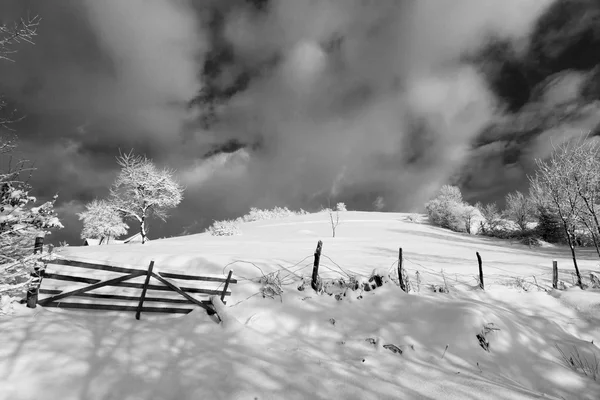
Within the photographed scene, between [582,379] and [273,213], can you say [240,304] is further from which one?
[273,213]

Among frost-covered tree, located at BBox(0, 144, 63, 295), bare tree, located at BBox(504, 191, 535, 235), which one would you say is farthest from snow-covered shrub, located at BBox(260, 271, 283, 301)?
bare tree, located at BBox(504, 191, 535, 235)

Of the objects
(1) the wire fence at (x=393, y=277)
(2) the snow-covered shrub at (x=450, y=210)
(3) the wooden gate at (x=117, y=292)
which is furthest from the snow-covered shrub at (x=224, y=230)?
(2) the snow-covered shrub at (x=450, y=210)

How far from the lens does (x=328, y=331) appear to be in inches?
251

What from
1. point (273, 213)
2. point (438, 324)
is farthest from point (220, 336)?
point (273, 213)

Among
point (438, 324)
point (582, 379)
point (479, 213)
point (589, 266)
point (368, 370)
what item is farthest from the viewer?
point (479, 213)

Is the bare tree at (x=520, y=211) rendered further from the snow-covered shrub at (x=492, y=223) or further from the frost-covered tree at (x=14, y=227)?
the frost-covered tree at (x=14, y=227)

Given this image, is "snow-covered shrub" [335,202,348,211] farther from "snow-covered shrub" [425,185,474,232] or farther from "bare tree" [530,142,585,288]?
"bare tree" [530,142,585,288]

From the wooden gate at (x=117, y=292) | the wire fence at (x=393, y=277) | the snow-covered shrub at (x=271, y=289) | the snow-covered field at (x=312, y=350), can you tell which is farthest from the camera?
the wire fence at (x=393, y=277)

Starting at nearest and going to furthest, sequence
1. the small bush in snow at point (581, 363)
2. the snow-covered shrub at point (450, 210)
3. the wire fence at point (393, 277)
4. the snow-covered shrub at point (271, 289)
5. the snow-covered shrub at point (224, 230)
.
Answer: the small bush in snow at point (581, 363) < the snow-covered shrub at point (271, 289) < the wire fence at point (393, 277) < the snow-covered shrub at point (224, 230) < the snow-covered shrub at point (450, 210)

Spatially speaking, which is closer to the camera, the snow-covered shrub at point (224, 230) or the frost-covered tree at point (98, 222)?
the snow-covered shrub at point (224, 230)

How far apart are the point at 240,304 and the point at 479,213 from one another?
5928cm

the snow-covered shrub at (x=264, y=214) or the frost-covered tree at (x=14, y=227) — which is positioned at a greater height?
the snow-covered shrub at (x=264, y=214)

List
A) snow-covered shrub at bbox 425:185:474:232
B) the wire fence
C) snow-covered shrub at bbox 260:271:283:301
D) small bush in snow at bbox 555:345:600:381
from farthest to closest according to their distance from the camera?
snow-covered shrub at bbox 425:185:474:232 < the wire fence < snow-covered shrub at bbox 260:271:283:301 < small bush in snow at bbox 555:345:600:381

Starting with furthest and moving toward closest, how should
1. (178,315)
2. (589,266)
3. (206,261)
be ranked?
(589,266)
(206,261)
(178,315)
